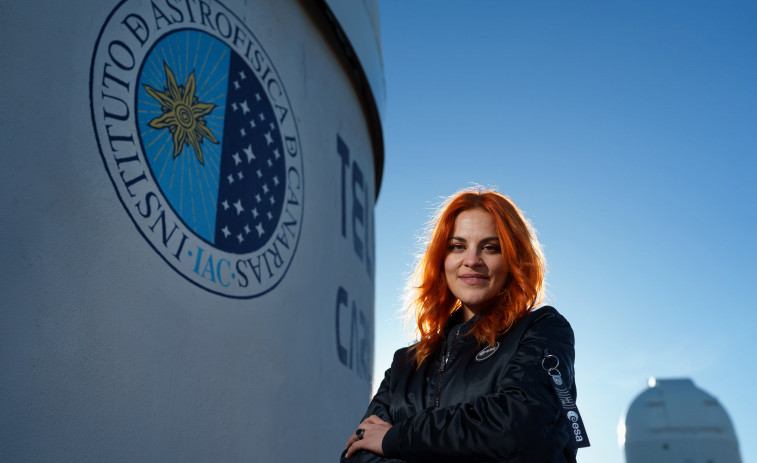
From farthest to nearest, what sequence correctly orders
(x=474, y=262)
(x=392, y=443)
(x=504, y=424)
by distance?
(x=474, y=262), (x=392, y=443), (x=504, y=424)

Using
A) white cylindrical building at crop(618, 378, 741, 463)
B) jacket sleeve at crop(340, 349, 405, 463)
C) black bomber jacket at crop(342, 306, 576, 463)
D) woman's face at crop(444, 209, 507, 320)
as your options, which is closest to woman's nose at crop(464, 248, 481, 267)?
woman's face at crop(444, 209, 507, 320)

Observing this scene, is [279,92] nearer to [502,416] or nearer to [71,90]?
[71,90]

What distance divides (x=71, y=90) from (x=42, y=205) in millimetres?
531

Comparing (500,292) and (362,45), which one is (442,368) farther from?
(362,45)

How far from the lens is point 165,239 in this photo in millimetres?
3051

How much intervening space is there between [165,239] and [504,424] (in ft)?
7.00

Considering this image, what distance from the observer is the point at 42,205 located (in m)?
2.48

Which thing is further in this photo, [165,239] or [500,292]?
[165,239]

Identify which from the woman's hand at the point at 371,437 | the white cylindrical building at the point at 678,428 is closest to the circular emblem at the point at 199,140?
the woman's hand at the point at 371,437

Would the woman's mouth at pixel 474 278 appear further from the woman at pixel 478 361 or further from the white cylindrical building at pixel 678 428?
the white cylindrical building at pixel 678 428

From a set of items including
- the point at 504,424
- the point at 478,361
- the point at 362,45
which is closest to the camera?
the point at 504,424

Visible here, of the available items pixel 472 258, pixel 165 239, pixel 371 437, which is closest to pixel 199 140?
pixel 165 239

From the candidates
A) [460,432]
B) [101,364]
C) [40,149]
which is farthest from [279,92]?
[460,432]

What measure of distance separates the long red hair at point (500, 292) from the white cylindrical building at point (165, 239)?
144cm
